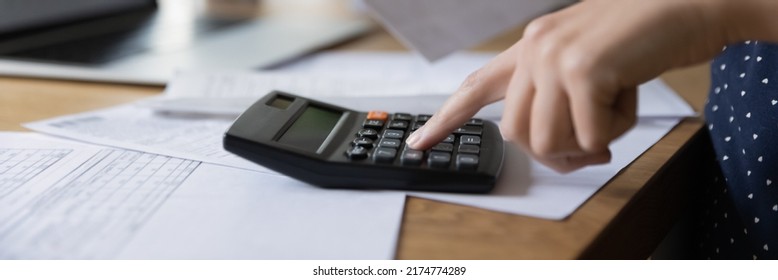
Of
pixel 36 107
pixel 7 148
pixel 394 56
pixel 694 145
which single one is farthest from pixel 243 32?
pixel 694 145

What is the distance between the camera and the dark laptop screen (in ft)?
2.64

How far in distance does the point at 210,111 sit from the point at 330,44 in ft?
1.30

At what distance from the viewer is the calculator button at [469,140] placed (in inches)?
16.6

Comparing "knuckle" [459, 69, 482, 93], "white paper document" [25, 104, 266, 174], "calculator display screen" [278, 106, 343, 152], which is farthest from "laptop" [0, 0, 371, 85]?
"knuckle" [459, 69, 482, 93]

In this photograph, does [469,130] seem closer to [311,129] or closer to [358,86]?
[311,129]

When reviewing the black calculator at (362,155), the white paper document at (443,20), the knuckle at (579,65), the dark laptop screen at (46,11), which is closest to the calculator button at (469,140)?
the black calculator at (362,155)

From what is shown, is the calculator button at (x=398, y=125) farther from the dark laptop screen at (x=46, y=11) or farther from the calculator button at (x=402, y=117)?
the dark laptop screen at (x=46, y=11)

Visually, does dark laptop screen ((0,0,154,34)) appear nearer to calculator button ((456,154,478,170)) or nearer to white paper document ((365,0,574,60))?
white paper document ((365,0,574,60))

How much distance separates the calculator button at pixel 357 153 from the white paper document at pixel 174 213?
20mm

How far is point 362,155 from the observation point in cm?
39

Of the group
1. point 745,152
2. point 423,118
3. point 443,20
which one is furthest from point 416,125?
point 443,20

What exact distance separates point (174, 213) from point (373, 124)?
148mm

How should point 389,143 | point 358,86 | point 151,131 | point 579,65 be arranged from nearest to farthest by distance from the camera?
point 579,65
point 389,143
point 151,131
point 358,86
